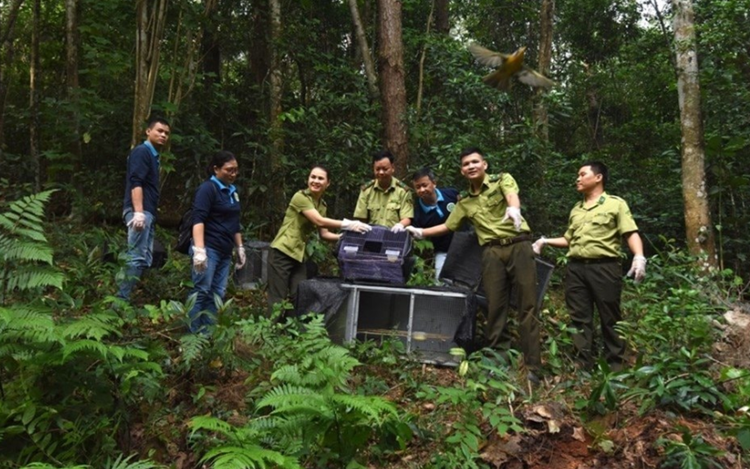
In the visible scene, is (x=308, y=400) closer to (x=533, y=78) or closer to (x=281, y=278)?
(x=281, y=278)

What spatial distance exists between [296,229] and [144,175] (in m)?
1.30

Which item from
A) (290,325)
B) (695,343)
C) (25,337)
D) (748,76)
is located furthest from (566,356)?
(748,76)

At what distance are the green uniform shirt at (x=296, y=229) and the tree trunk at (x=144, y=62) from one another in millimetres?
3006

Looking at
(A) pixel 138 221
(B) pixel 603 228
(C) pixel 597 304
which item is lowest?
(C) pixel 597 304

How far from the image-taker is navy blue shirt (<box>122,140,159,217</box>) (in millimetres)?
4793

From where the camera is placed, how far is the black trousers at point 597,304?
455cm

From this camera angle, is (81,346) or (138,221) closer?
(81,346)

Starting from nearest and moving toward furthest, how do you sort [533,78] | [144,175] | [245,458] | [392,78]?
[245,458]
[144,175]
[533,78]
[392,78]

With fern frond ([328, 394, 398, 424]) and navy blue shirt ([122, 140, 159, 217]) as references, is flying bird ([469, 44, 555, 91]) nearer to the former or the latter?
navy blue shirt ([122, 140, 159, 217])

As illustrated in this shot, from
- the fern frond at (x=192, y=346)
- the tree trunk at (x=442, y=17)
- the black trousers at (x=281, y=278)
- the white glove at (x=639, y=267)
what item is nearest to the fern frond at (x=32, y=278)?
the fern frond at (x=192, y=346)

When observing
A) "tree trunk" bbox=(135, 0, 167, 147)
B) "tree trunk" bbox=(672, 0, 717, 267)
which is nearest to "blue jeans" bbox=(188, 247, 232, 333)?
"tree trunk" bbox=(135, 0, 167, 147)

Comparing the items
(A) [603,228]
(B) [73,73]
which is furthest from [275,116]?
(A) [603,228]

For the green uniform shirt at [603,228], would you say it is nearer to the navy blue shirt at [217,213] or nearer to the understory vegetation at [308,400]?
the understory vegetation at [308,400]

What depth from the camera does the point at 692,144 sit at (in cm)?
708
